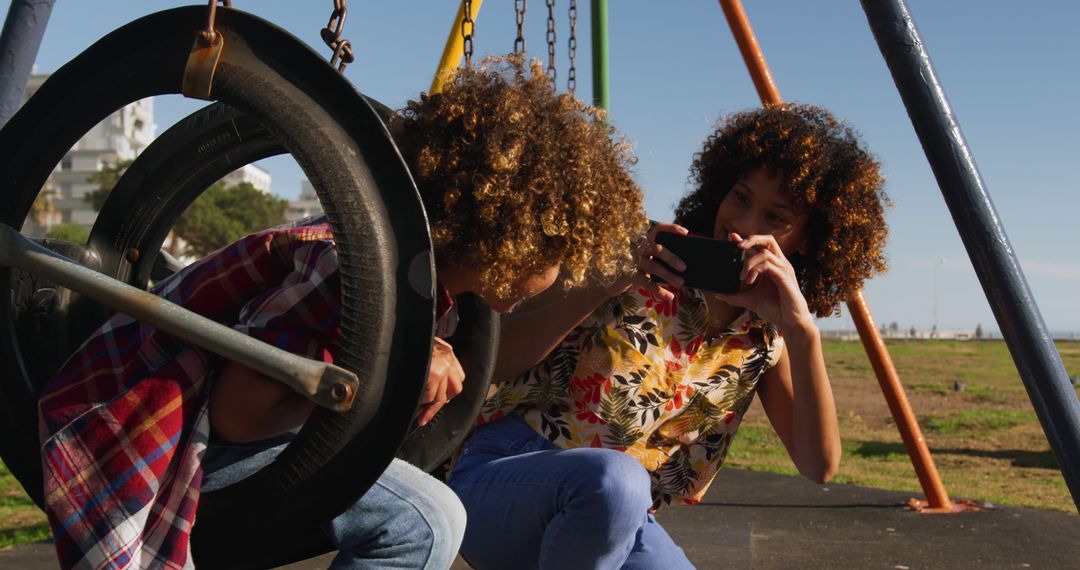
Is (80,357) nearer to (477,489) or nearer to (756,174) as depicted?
(477,489)

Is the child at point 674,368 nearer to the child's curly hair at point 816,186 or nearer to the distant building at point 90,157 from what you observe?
the child's curly hair at point 816,186

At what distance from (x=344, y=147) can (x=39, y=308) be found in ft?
2.43

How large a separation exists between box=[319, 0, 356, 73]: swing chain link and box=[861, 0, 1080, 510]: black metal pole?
125 centimetres

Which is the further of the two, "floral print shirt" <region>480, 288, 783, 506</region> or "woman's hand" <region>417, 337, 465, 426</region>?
"floral print shirt" <region>480, 288, 783, 506</region>

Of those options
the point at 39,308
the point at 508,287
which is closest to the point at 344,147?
the point at 508,287

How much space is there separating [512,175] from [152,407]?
0.62 metres

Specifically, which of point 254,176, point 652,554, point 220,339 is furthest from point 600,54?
point 254,176

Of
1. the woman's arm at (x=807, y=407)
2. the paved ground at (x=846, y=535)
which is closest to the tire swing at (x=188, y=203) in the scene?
the woman's arm at (x=807, y=407)

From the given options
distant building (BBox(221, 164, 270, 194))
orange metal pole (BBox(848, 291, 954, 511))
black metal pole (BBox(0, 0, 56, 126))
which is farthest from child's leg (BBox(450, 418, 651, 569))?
distant building (BBox(221, 164, 270, 194))

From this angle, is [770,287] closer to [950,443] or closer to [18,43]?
[18,43]

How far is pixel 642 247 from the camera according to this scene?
7.13ft

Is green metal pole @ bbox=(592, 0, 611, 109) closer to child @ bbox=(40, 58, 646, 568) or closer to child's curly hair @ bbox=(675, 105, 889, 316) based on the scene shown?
child's curly hair @ bbox=(675, 105, 889, 316)

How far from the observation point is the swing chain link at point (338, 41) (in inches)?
66.8

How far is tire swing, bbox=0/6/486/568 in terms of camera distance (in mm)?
1365
